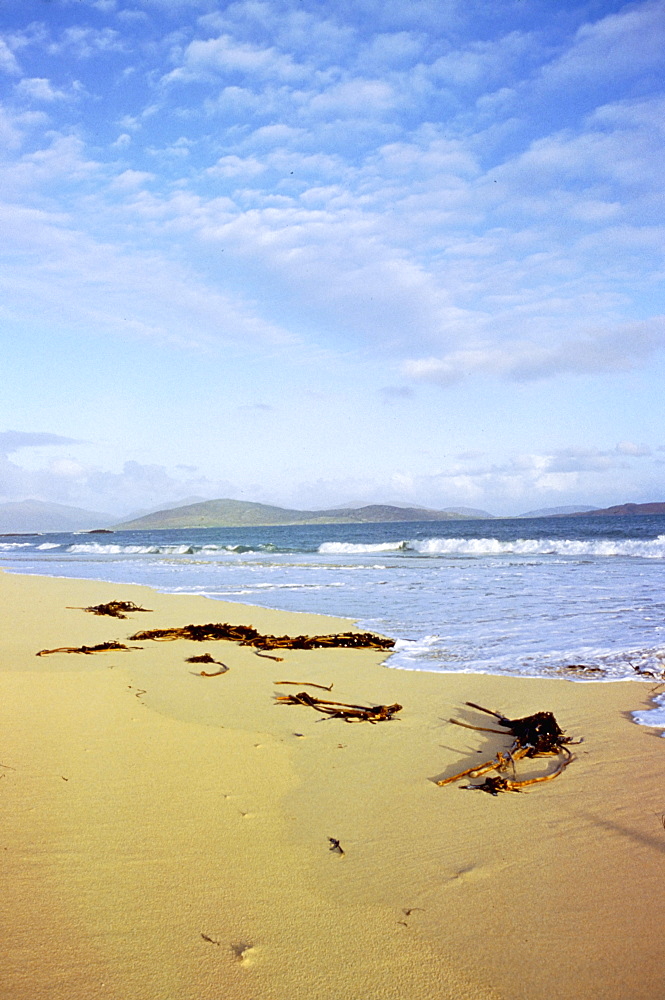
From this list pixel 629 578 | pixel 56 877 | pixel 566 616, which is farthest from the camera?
pixel 629 578

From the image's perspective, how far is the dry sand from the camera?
5.66 feet

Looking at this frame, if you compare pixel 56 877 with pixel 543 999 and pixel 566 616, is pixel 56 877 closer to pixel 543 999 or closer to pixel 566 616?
pixel 543 999

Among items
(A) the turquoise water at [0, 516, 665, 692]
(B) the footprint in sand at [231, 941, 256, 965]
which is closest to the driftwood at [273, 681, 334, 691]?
(A) the turquoise water at [0, 516, 665, 692]

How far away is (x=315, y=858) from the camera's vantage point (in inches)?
92.0

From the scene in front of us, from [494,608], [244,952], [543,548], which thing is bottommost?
[543,548]

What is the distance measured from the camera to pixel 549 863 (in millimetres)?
2297

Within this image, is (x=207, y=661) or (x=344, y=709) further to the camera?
(x=207, y=661)

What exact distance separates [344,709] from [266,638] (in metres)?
2.83

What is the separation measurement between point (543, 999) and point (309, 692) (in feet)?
11.0

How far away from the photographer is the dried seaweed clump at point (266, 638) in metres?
6.78

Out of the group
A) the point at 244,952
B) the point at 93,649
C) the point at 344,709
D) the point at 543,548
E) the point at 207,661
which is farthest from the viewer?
the point at 543,548

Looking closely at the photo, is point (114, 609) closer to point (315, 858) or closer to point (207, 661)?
point (207, 661)

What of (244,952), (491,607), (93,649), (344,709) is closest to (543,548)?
(491,607)

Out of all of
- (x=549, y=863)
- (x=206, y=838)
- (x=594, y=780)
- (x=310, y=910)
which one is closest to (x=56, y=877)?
(x=206, y=838)
